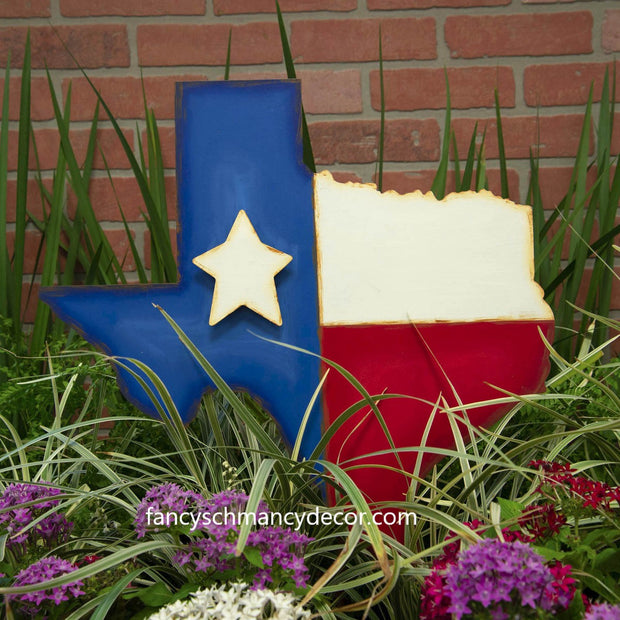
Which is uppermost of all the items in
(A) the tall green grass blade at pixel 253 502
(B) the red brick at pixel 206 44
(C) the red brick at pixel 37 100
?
(B) the red brick at pixel 206 44

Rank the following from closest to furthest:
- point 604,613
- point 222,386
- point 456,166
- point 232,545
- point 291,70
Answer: point 604,613, point 232,545, point 222,386, point 291,70, point 456,166

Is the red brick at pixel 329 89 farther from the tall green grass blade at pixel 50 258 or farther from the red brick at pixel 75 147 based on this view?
the tall green grass blade at pixel 50 258

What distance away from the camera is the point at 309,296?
88 centimetres

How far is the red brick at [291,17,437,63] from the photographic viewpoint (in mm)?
1407

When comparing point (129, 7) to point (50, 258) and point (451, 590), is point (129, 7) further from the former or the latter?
point (451, 590)

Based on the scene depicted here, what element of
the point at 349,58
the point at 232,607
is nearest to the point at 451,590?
the point at 232,607

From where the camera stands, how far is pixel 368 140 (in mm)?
1423

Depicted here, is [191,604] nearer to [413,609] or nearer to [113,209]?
[413,609]

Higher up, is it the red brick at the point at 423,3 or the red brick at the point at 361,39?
the red brick at the point at 423,3

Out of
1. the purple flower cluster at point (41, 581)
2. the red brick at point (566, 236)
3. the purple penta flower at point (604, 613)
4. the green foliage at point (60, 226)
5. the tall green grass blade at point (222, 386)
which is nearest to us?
the purple penta flower at point (604, 613)

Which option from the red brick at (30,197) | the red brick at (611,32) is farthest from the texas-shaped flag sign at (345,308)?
the red brick at (611,32)

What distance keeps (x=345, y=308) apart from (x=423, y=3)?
0.92m

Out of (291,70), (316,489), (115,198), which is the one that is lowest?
(316,489)

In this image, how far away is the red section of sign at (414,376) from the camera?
0.86 meters
